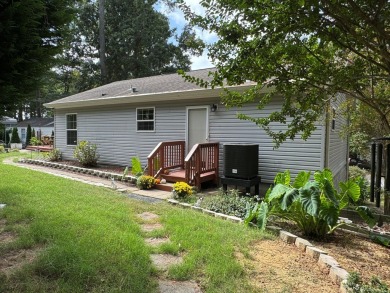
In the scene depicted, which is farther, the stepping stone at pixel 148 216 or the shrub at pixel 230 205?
the shrub at pixel 230 205

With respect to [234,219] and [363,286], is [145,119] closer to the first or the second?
[234,219]

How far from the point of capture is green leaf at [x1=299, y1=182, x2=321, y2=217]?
360cm

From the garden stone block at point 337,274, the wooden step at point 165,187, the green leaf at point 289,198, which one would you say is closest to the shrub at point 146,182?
the wooden step at point 165,187

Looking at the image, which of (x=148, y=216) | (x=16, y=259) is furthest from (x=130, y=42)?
(x=16, y=259)

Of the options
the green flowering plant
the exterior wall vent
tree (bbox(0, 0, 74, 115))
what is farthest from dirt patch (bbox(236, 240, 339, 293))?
tree (bbox(0, 0, 74, 115))

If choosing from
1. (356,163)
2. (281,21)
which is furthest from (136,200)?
(356,163)

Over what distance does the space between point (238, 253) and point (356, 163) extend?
80.5 feet

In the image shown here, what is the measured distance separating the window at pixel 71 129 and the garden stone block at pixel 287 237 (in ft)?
36.8

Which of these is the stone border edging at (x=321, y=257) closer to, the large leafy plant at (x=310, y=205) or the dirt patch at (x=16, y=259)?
the large leafy plant at (x=310, y=205)

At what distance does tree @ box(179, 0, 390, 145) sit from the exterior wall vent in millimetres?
3381

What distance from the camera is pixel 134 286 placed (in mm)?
2574

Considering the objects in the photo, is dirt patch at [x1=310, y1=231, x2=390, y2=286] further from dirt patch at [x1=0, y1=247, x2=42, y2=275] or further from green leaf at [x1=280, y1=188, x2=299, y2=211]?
dirt patch at [x1=0, y1=247, x2=42, y2=275]

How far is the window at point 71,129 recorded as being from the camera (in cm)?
1296

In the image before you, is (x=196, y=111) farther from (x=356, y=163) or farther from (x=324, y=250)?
(x=356, y=163)
